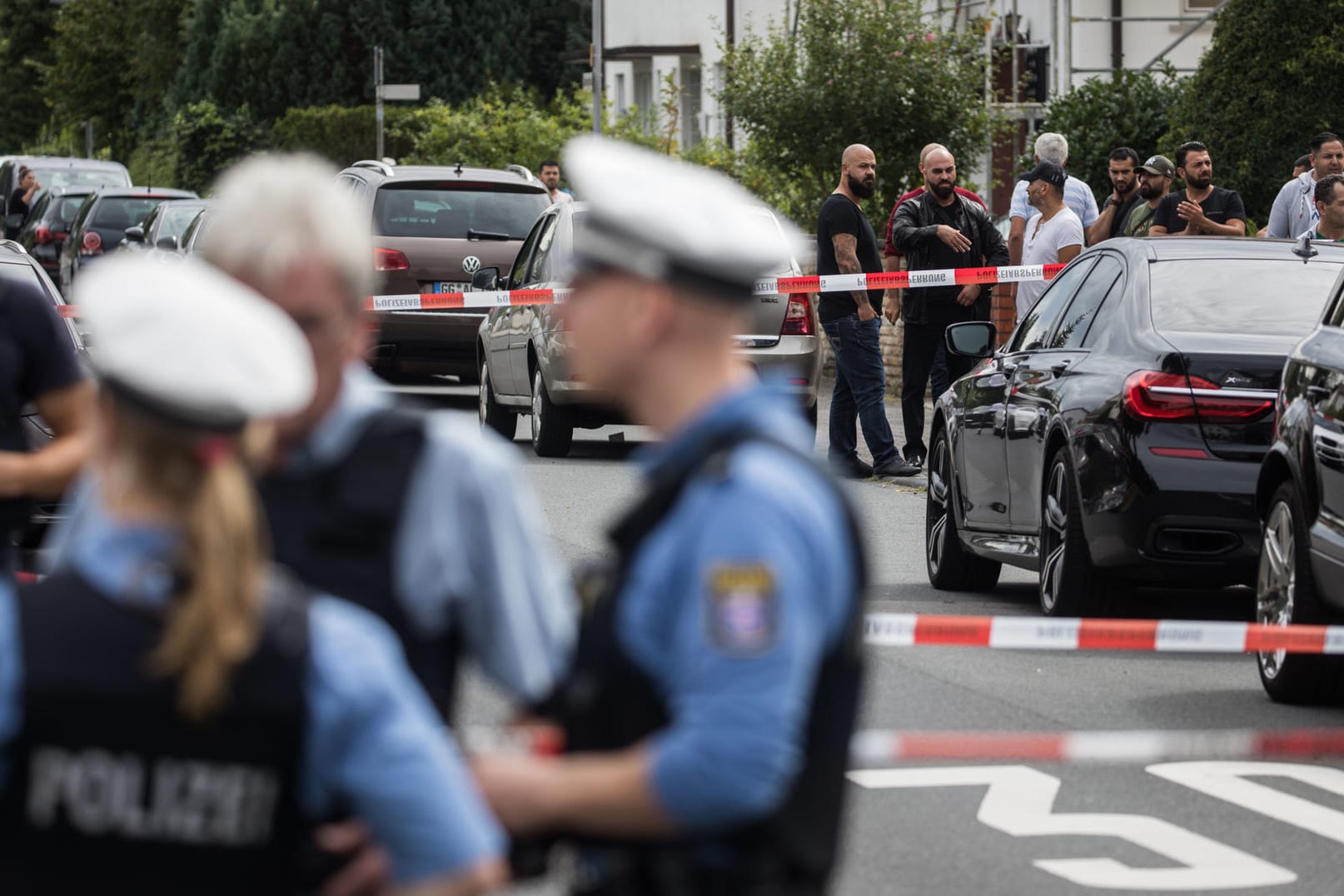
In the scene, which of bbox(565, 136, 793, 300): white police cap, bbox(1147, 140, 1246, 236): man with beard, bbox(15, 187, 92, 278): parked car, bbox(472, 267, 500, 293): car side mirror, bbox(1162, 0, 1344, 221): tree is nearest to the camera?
bbox(565, 136, 793, 300): white police cap

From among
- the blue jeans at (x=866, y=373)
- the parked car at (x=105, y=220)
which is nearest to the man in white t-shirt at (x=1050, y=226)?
the blue jeans at (x=866, y=373)

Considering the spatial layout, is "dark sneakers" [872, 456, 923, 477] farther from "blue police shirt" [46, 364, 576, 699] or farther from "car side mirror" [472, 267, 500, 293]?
"blue police shirt" [46, 364, 576, 699]

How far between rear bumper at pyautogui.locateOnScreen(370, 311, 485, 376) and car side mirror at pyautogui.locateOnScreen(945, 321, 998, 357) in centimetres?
886

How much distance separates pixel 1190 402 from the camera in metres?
9.07

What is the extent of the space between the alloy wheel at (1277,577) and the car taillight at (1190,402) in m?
0.66

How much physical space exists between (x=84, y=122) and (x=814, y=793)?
249 ft

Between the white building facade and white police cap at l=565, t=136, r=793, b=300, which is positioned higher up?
the white building facade

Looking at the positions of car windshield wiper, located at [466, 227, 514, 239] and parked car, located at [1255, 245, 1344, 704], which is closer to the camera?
parked car, located at [1255, 245, 1344, 704]

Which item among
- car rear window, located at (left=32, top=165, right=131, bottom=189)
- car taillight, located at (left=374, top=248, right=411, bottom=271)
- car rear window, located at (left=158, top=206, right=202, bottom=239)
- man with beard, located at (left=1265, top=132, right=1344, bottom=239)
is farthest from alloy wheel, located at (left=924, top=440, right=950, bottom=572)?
car rear window, located at (left=32, top=165, right=131, bottom=189)

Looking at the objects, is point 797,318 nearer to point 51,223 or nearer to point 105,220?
point 105,220

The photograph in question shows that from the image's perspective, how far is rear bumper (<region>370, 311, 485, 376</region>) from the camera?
1947cm

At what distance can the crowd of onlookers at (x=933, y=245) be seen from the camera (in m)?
15.2

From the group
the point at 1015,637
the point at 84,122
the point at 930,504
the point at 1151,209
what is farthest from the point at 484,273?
the point at 84,122

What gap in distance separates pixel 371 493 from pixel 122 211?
32.1 meters
